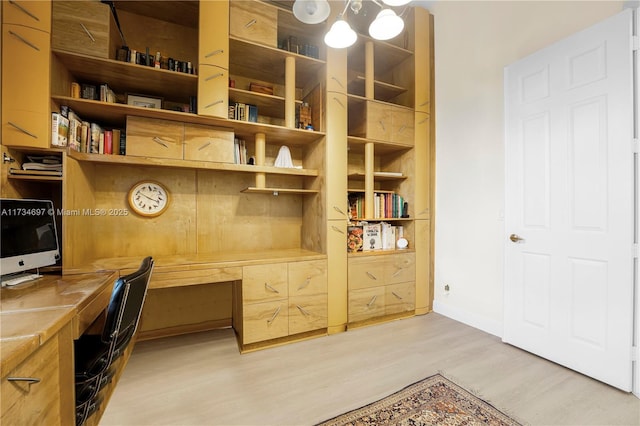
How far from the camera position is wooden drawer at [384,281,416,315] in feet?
9.50

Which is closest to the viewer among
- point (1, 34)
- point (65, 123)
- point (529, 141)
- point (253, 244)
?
point (1, 34)

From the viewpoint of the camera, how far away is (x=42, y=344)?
3.14 ft

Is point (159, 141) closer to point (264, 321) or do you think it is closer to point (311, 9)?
point (311, 9)

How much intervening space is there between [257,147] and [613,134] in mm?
2631

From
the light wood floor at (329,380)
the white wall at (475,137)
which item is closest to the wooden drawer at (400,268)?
the white wall at (475,137)

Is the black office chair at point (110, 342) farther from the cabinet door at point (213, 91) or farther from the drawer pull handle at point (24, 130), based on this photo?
the cabinet door at point (213, 91)

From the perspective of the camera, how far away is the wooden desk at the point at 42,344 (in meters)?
0.85

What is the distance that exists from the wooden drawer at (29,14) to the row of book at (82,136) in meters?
0.51

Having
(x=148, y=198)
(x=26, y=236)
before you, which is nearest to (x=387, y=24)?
(x=148, y=198)

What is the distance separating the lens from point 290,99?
99.2 inches

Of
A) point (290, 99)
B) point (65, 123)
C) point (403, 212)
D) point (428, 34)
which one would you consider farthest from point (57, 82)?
point (428, 34)

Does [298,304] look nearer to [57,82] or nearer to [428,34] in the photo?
[57,82]

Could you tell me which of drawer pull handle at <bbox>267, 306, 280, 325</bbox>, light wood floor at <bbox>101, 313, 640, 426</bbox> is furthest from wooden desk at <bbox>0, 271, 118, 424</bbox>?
drawer pull handle at <bbox>267, 306, 280, 325</bbox>

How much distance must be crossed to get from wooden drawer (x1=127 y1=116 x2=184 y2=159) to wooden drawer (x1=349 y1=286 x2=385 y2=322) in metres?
2.07
